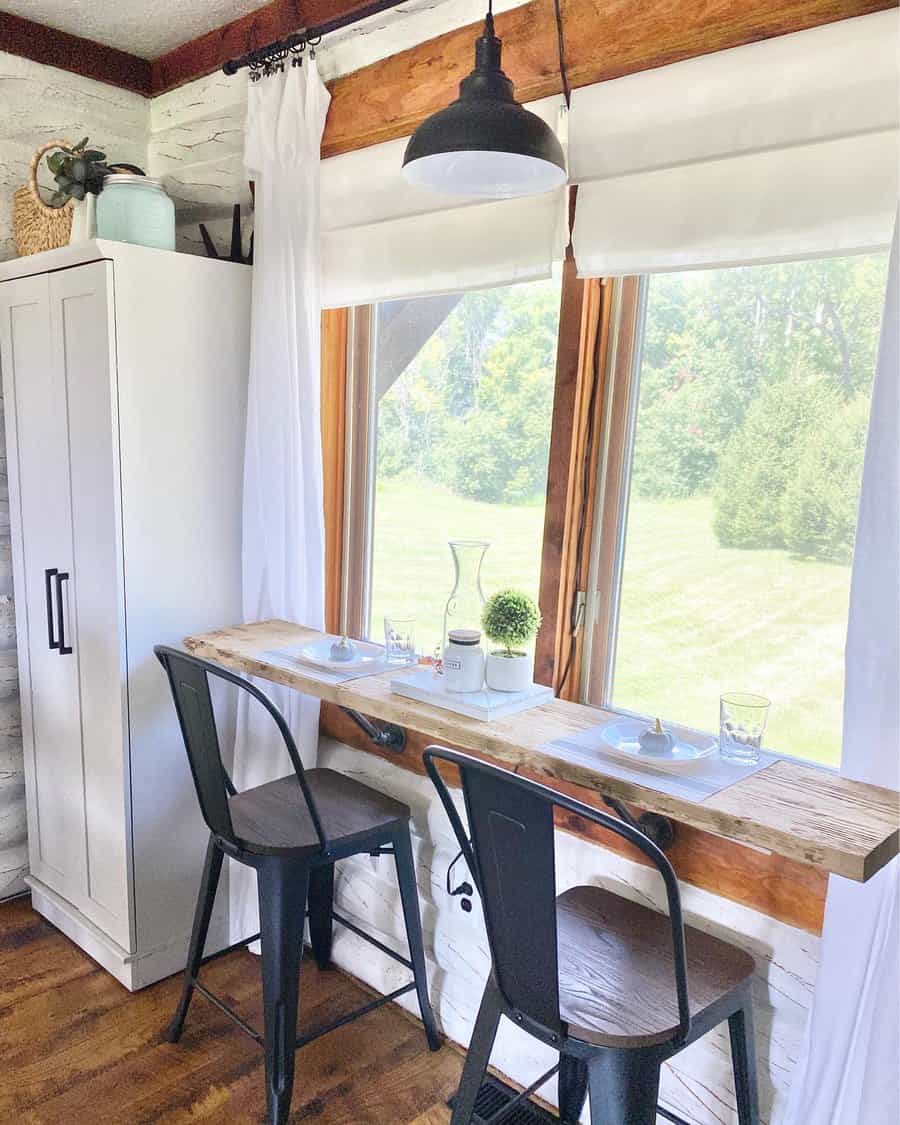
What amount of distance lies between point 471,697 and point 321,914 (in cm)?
108

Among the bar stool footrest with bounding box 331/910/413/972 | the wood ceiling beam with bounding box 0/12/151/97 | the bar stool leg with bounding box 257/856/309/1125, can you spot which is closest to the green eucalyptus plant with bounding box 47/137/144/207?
the wood ceiling beam with bounding box 0/12/151/97

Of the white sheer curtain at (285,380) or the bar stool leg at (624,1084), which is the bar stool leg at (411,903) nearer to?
the white sheer curtain at (285,380)

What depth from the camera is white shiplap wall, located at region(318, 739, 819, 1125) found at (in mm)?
1684

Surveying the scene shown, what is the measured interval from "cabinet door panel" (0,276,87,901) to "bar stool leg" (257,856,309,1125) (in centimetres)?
86

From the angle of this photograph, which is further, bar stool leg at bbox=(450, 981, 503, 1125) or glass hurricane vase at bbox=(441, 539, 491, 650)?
glass hurricane vase at bbox=(441, 539, 491, 650)

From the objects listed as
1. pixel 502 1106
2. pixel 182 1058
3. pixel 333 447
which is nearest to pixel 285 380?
pixel 333 447

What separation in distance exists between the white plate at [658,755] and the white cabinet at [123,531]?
1264 millimetres

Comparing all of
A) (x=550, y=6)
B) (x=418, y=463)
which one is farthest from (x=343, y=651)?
(x=550, y=6)

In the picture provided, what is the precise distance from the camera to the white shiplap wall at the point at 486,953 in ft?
5.52

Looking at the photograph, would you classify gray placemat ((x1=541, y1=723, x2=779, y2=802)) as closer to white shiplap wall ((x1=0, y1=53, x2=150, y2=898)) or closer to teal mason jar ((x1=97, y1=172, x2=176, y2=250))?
teal mason jar ((x1=97, y1=172, x2=176, y2=250))

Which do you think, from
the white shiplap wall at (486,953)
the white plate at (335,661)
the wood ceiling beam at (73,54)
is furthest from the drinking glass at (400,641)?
the wood ceiling beam at (73,54)

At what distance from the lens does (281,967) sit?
1902 millimetres

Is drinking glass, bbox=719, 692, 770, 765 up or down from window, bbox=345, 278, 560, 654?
down

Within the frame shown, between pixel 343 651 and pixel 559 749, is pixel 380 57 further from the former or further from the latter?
pixel 559 749
